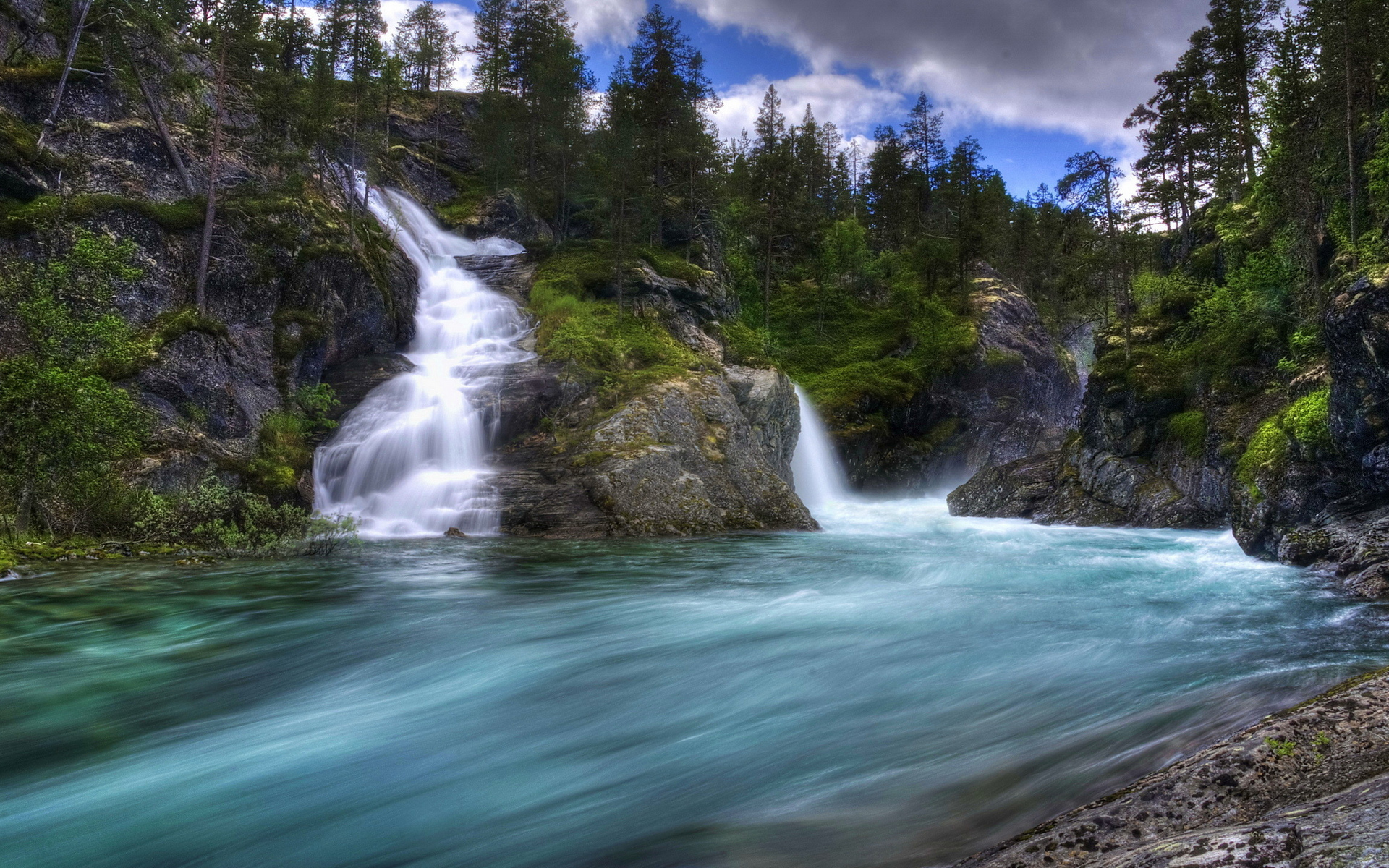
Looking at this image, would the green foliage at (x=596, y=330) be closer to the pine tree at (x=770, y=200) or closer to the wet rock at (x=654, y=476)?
the wet rock at (x=654, y=476)

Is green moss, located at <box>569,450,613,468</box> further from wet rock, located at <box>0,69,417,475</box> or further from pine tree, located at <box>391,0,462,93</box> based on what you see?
pine tree, located at <box>391,0,462,93</box>

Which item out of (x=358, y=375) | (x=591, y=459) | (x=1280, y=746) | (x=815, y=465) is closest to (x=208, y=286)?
(x=358, y=375)

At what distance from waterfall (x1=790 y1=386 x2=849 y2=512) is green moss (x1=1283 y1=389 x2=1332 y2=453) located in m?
18.1

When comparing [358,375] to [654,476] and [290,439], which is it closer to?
[290,439]

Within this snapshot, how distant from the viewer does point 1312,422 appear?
1244cm

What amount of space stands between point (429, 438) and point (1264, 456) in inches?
790

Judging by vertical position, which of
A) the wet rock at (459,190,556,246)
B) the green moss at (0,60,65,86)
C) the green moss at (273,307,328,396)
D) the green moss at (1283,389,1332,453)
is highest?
the wet rock at (459,190,556,246)

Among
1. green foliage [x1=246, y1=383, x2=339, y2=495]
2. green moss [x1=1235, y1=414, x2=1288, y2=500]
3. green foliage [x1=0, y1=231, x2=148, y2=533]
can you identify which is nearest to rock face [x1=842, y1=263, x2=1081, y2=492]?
green moss [x1=1235, y1=414, x2=1288, y2=500]

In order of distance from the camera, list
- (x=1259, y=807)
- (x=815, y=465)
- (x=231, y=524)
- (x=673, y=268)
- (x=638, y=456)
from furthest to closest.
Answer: (x=673, y=268), (x=815, y=465), (x=638, y=456), (x=231, y=524), (x=1259, y=807)

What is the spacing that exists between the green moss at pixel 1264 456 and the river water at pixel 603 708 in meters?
3.05

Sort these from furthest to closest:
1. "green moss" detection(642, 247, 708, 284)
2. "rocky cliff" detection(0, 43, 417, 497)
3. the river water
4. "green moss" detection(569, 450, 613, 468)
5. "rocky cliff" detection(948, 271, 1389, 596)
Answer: "green moss" detection(642, 247, 708, 284), "green moss" detection(569, 450, 613, 468), "rocky cliff" detection(0, 43, 417, 497), "rocky cliff" detection(948, 271, 1389, 596), the river water

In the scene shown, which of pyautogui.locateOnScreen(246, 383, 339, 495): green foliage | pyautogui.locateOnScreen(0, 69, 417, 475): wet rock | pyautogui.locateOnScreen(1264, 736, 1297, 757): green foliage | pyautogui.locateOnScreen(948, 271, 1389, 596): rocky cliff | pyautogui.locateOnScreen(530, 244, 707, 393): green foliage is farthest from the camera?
pyautogui.locateOnScreen(530, 244, 707, 393): green foliage

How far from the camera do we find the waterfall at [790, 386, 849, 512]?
31.0 meters

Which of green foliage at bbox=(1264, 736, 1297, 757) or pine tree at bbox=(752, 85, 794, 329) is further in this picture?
pine tree at bbox=(752, 85, 794, 329)
